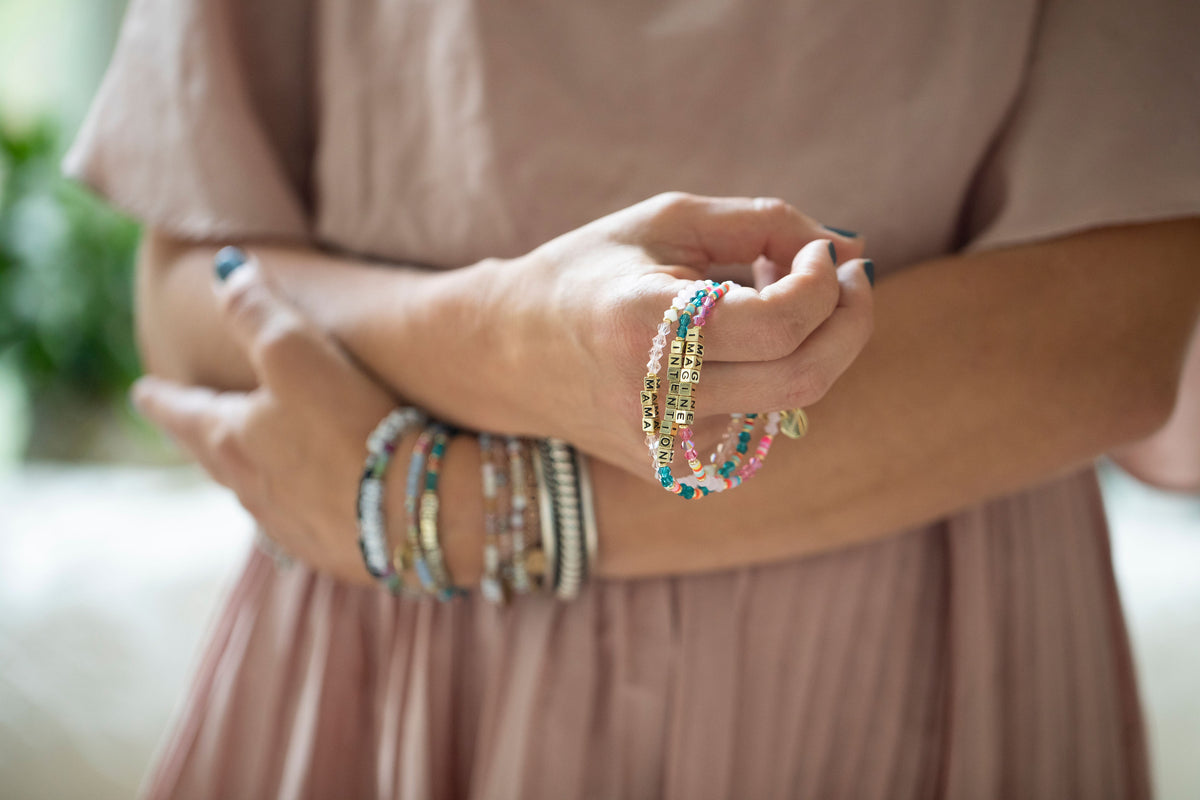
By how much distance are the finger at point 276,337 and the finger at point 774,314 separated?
352 mm

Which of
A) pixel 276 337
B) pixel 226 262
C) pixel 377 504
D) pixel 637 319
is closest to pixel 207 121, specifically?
pixel 226 262

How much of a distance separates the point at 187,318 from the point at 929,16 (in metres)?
0.66

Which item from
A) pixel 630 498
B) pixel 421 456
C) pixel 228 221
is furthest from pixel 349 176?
pixel 630 498

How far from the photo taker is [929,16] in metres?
0.56

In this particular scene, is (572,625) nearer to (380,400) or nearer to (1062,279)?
(380,400)

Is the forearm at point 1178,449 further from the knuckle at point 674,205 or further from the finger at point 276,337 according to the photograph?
the finger at point 276,337

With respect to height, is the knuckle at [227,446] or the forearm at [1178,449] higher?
the knuckle at [227,446]

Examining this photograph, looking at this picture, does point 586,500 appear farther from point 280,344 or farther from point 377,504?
point 280,344

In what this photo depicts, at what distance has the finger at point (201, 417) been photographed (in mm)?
680

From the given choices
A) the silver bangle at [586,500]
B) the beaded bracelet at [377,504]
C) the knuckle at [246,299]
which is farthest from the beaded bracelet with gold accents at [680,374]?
the knuckle at [246,299]

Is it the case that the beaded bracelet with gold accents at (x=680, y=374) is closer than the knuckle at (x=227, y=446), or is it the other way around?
the beaded bracelet with gold accents at (x=680, y=374)

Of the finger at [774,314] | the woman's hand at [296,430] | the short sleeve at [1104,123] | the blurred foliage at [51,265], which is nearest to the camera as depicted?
the finger at [774,314]

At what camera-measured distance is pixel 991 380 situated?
563mm

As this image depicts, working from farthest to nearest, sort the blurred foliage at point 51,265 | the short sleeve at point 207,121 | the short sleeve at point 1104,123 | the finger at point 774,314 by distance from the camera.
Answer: the blurred foliage at point 51,265 → the short sleeve at point 207,121 → the short sleeve at point 1104,123 → the finger at point 774,314
